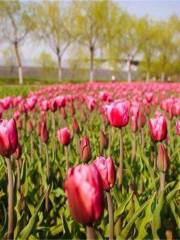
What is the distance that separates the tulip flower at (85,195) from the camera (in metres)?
1.03

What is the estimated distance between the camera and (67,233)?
1764mm

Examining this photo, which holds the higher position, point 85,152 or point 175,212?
point 85,152

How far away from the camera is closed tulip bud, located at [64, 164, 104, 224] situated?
1.03 metres

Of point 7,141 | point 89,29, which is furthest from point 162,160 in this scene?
point 89,29

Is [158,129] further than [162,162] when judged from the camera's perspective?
Yes

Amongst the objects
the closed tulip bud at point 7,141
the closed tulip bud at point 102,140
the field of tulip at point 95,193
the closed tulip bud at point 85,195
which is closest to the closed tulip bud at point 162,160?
the field of tulip at point 95,193

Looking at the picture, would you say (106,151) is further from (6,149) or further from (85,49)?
(85,49)

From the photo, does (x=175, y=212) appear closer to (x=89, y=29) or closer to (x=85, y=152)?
(x=85, y=152)

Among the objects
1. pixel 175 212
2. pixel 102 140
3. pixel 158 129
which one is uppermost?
pixel 158 129

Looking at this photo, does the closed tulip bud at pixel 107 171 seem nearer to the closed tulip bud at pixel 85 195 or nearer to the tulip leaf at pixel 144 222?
the tulip leaf at pixel 144 222

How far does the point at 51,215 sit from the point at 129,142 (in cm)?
166

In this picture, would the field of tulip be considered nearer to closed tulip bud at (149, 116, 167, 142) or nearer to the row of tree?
closed tulip bud at (149, 116, 167, 142)

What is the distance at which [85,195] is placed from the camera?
1.02m

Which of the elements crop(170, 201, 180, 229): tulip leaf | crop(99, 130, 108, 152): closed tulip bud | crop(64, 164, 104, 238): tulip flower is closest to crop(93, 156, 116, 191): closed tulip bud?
crop(170, 201, 180, 229): tulip leaf
